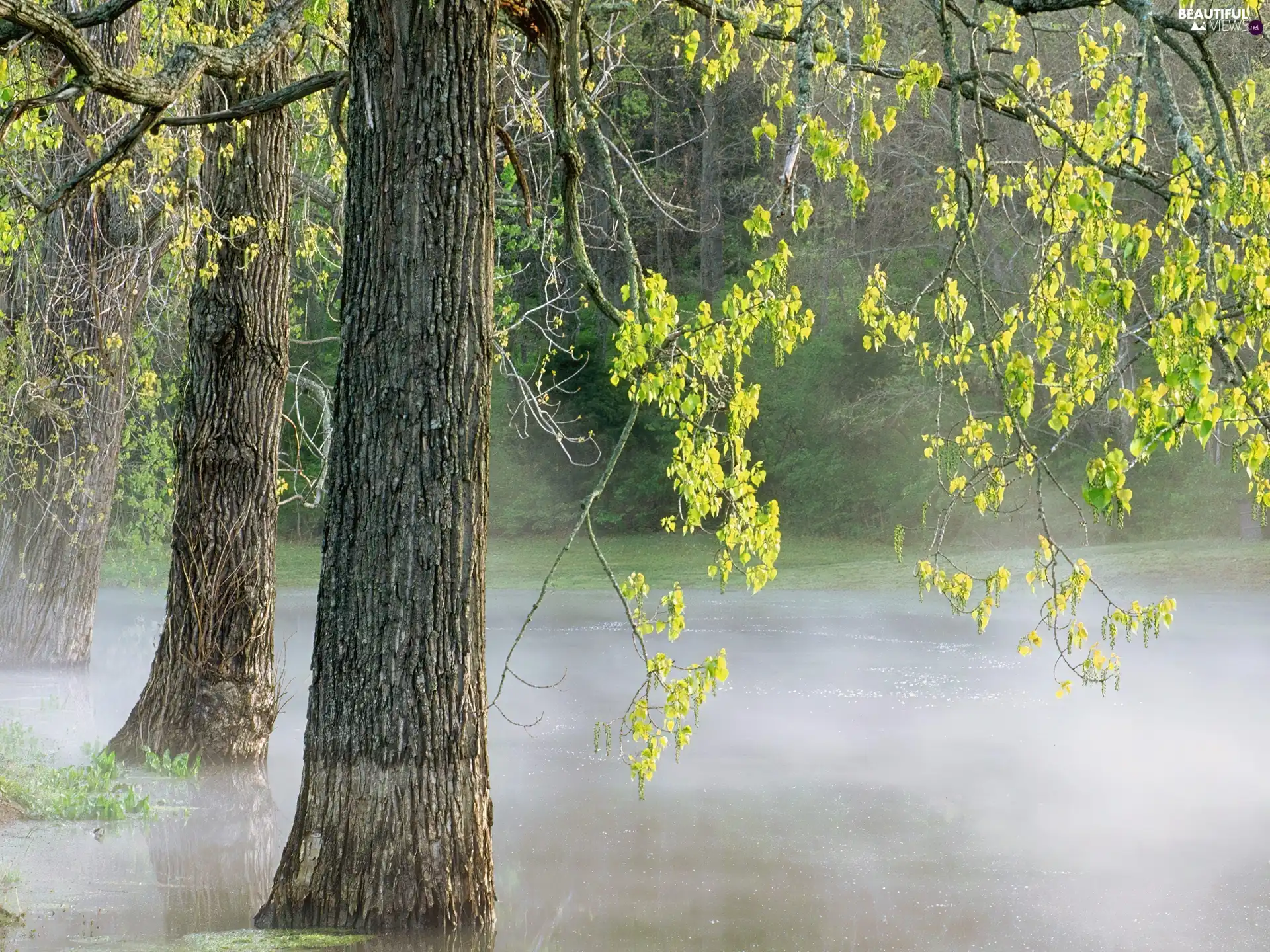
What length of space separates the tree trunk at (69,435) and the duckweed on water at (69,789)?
277cm

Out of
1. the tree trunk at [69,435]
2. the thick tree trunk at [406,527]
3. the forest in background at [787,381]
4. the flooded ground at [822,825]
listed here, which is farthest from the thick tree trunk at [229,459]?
the forest in background at [787,381]

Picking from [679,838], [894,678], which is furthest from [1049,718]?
[679,838]

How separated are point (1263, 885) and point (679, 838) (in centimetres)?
296

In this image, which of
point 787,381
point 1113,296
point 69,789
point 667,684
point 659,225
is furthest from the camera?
point 659,225

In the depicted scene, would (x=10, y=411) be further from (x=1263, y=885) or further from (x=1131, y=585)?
(x=1131, y=585)

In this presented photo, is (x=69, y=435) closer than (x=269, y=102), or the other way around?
(x=269, y=102)

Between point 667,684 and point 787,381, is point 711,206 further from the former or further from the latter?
point 667,684

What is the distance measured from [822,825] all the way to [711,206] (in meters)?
22.9

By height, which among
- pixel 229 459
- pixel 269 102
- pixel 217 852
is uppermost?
pixel 269 102

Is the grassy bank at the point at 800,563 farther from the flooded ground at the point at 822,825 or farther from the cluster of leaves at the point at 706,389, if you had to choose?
the cluster of leaves at the point at 706,389

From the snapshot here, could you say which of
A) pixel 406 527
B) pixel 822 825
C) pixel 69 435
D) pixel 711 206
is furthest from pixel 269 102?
pixel 711 206

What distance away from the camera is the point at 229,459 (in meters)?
8.30

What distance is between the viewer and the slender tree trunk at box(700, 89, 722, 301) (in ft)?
96.7

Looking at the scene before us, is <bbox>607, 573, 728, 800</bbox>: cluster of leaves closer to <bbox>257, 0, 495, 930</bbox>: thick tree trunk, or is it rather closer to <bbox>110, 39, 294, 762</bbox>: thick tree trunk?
<bbox>257, 0, 495, 930</bbox>: thick tree trunk
